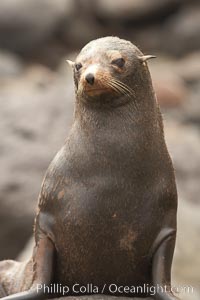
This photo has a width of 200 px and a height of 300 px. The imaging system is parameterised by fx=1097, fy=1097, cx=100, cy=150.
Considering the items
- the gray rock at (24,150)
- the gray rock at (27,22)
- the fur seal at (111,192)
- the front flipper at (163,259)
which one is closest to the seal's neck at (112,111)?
the fur seal at (111,192)

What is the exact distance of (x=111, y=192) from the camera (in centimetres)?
685

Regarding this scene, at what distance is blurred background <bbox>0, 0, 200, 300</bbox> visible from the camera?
13234 mm

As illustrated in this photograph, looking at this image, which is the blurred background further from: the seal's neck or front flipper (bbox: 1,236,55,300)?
the seal's neck

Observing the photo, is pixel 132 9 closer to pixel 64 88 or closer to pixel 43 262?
pixel 64 88

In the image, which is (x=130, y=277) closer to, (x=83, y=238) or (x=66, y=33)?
(x=83, y=238)

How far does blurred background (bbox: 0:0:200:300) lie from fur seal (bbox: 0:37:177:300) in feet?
10.9

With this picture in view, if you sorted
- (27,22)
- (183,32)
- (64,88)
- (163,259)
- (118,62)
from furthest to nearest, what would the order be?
(183,32), (27,22), (64,88), (163,259), (118,62)

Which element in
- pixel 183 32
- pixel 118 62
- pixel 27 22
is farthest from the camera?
pixel 183 32

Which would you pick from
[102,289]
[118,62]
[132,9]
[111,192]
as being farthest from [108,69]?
[132,9]

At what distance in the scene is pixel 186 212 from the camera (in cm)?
1334

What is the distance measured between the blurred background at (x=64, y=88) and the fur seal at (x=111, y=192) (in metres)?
3.34

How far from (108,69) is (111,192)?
0.77 m

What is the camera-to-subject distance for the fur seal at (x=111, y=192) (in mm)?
6852

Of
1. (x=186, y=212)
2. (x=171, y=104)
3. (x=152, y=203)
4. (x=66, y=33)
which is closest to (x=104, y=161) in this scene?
(x=152, y=203)
